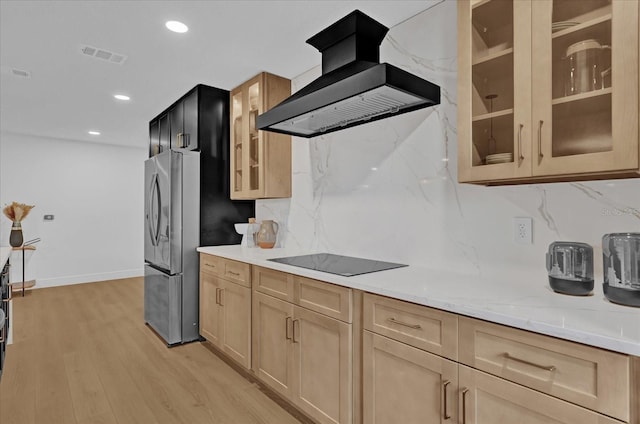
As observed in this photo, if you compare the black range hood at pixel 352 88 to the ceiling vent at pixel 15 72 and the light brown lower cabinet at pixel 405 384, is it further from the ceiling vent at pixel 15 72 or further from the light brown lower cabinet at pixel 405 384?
the ceiling vent at pixel 15 72

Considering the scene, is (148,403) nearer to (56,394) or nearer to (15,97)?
(56,394)

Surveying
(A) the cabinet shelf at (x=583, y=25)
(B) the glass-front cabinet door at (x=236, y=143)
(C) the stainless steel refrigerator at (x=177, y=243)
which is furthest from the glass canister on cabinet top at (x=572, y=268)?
(C) the stainless steel refrigerator at (x=177, y=243)

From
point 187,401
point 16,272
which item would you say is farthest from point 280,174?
point 16,272

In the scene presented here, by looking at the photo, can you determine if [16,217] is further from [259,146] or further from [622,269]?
[622,269]

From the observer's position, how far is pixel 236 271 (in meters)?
2.71

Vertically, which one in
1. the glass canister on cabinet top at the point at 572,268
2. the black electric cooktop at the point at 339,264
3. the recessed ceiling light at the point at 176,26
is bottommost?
the black electric cooktop at the point at 339,264

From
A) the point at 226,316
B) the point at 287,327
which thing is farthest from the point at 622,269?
the point at 226,316

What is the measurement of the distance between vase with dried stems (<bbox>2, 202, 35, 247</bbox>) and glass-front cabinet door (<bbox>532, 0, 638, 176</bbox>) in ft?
21.1

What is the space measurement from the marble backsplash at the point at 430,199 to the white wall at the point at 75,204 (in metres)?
4.85

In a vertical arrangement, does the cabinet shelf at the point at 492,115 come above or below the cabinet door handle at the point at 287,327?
above

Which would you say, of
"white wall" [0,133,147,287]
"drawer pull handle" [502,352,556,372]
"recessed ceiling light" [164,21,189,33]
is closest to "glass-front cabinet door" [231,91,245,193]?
"recessed ceiling light" [164,21,189,33]

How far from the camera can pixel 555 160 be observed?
1350 mm

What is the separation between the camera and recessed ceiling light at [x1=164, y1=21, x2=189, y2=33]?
2.32m

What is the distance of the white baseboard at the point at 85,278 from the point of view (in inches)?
227
